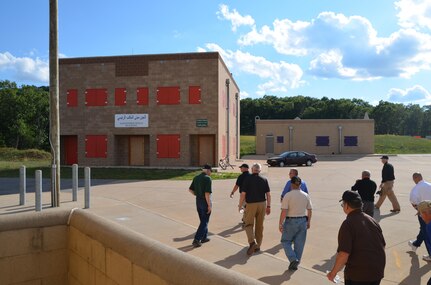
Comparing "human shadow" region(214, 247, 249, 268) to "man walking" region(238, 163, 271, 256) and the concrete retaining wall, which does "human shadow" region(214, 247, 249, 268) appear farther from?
the concrete retaining wall

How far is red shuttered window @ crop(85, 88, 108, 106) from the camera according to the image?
31.3m

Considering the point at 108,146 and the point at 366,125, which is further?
the point at 366,125

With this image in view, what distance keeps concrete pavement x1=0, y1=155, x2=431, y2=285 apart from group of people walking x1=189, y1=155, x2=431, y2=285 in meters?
0.37

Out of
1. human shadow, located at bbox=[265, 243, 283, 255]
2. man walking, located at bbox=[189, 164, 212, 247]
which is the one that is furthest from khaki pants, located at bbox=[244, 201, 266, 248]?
man walking, located at bbox=[189, 164, 212, 247]

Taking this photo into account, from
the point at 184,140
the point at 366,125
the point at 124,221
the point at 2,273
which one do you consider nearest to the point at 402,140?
the point at 366,125

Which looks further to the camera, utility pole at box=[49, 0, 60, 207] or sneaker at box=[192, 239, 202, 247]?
utility pole at box=[49, 0, 60, 207]

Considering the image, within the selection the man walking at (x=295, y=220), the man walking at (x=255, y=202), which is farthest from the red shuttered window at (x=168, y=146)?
the man walking at (x=295, y=220)

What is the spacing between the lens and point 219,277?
317 centimetres

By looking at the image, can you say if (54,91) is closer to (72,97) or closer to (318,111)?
(72,97)

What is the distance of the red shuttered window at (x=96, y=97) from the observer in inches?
1234

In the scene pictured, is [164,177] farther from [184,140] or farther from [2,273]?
[2,273]

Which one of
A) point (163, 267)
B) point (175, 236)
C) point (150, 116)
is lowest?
point (175, 236)

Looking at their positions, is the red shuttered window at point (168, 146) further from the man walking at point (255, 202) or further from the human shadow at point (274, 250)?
the man walking at point (255, 202)

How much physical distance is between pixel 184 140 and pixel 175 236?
20.6 m
